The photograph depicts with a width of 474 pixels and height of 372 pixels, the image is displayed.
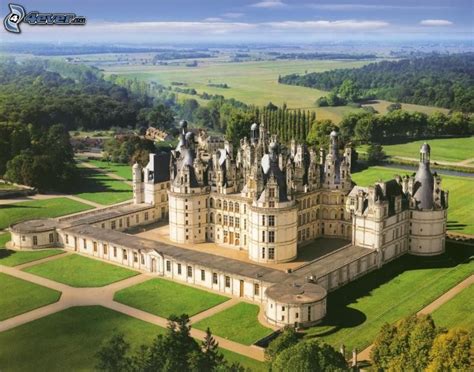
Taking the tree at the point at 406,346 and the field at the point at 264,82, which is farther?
the field at the point at 264,82

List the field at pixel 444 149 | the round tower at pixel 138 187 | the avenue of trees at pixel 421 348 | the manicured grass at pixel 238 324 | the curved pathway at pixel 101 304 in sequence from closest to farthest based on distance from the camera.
A: the avenue of trees at pixel 421 348 → the curved pathway at pixel 101 304 → the manicured grass at pixel 238 324 → the round tower at pixel 138 187 → the field at pixel 444 149

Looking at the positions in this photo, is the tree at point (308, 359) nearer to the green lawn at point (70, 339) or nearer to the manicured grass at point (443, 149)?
the green lawn at point (70, 339)

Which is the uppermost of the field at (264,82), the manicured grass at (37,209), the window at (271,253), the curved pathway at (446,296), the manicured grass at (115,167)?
the field at (264,82)

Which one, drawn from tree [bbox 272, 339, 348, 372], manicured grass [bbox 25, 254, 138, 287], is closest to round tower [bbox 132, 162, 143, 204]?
manicured grass [bbox 25, 254, 138, 287]

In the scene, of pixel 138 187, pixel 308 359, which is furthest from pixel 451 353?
pixel 138 187

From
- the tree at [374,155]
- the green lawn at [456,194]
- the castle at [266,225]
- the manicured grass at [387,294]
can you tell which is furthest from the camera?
the tree at [374,155]

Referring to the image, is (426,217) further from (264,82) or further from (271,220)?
(264,82)

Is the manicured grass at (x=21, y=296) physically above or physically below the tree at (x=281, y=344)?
below

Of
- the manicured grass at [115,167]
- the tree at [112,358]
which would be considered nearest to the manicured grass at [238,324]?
the tree at [112,358]
